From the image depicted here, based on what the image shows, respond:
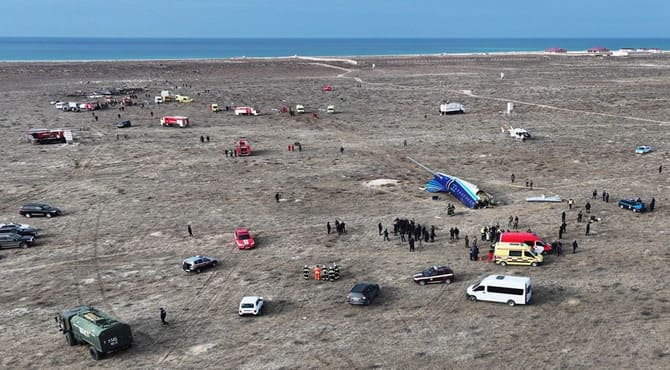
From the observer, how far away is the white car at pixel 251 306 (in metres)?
30.5

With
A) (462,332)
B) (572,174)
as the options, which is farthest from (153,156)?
(462,332)

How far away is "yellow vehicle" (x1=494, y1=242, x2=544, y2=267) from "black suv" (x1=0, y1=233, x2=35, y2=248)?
33203 millimetres

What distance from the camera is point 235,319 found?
100 feet

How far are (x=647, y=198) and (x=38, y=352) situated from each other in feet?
154

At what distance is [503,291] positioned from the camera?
30938 mm

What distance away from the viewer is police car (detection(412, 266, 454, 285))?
1326 inches

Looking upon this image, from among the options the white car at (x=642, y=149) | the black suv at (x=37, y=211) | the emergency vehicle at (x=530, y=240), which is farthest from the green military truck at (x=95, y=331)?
the white car at (x=642, y=149)

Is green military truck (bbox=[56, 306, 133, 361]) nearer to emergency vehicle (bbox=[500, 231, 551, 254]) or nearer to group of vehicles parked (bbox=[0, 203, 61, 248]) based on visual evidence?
group of vehicles parked (bbox=[0, 203, 61, 248])

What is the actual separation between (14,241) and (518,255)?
1378 inches

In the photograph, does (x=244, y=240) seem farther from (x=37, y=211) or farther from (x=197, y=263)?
(x=37, y=211)

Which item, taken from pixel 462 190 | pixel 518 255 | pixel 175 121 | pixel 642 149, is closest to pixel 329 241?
pixel 518 255

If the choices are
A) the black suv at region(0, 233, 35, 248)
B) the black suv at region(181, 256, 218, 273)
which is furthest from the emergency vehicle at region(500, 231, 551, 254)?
the black suv at region(0, 233, 35, 248)

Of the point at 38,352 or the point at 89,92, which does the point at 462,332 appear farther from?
the point at 89,92

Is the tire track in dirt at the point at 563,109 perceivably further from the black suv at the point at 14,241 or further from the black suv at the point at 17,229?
the black suv at the point at 14,241
